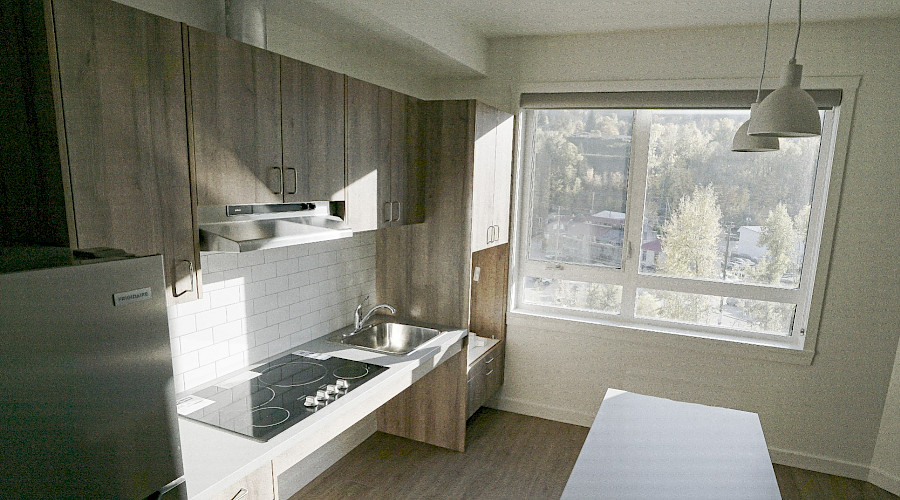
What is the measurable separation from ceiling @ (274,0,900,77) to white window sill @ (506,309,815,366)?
6.25ft

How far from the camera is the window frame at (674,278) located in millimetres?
3117

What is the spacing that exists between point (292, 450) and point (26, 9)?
1.59m

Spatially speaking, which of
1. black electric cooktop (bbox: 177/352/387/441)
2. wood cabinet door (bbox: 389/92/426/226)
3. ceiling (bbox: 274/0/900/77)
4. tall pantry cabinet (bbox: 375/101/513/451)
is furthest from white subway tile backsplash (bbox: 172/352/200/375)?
ceiling (bbox: 274/0/900/77)

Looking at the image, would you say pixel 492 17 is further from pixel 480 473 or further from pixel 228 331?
pixel 480 473

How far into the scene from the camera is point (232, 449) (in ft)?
5.83

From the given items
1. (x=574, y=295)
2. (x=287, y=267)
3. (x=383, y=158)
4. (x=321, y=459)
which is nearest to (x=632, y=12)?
(x=383, y=158)

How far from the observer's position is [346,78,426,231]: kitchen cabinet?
2.55 meters

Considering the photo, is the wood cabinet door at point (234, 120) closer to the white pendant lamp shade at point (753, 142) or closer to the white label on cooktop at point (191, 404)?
the white label on cooktop at point (191, 404)

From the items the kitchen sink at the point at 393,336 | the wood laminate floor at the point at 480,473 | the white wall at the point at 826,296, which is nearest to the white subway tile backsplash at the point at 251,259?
the kitchen sink at the point at 393,336

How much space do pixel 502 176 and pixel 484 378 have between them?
1.45 meters

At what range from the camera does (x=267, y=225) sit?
207cm

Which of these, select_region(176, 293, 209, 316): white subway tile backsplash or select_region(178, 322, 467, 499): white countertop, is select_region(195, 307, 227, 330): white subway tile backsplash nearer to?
select_region(176, 293, 209, 316): white subway tile backsplash

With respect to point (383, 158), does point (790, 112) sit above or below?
above

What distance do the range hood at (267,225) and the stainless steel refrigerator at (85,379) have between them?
1.68 ft
